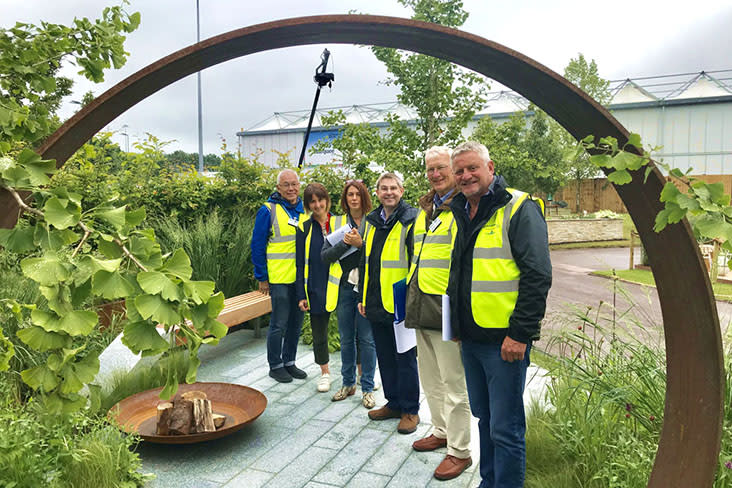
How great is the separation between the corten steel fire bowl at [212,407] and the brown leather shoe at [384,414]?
2.67 ft

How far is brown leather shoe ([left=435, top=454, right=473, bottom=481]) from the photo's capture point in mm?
3080

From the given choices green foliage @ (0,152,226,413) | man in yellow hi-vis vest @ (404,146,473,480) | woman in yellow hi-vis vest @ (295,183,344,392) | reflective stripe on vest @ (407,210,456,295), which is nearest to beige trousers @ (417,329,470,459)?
man in yellow hi-vis vest @ (404,146,473,480)

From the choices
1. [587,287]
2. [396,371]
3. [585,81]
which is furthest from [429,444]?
[585,81]

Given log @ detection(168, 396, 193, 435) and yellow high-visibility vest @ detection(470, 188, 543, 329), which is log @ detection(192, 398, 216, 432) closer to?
log @ detection(168, 396, 193, 435)

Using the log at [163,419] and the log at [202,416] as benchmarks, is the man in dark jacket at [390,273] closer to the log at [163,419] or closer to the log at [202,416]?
the log at [202,416]

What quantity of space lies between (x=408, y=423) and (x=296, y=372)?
152 cm

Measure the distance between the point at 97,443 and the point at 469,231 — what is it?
2.24 meters

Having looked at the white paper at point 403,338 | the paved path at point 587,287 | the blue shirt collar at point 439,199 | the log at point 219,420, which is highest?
the blue shirt collar at point 439,199

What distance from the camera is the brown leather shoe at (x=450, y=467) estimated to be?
308 centimetres

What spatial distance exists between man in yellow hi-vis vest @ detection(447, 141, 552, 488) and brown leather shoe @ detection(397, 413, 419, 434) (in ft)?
3.51


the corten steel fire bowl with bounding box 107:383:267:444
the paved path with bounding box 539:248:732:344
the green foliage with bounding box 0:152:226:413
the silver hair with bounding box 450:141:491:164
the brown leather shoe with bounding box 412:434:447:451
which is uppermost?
the silver hair with bounding box 450:141:491:164

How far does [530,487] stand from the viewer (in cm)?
282

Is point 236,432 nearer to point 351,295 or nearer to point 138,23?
point 351,295

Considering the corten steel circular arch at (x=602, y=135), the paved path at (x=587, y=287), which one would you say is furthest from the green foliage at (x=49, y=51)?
the paved path at (x=587, y=287)
